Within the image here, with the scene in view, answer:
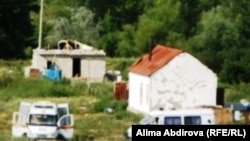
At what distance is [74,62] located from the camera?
3775 cm

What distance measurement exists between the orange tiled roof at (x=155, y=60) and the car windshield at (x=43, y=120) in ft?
22.6

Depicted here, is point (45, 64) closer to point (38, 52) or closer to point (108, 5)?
point (38, 52)

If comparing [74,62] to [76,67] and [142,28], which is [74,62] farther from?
[142,28]

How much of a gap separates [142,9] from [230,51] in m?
22.6

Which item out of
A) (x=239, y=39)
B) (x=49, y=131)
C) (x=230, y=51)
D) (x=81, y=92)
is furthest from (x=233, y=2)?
(x=49, y=131)

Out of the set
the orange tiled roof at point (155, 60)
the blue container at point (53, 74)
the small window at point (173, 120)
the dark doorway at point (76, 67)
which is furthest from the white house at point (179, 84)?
the dark doorway at point (76, 67)

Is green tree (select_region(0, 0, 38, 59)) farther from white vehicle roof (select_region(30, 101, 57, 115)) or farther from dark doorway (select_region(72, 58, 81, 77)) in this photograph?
white vehicle roof (select_region(30, 101, 57, 115))

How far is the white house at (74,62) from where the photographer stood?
37000 millimetres

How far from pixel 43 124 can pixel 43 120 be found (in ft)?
0.50

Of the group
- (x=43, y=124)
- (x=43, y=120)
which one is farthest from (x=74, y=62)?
(x=43, y=124)

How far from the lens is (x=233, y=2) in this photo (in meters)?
51.8

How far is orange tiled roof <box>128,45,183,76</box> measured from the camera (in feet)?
84.3

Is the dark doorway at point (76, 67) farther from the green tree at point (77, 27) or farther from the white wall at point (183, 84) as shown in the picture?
the green tree at point (77, 27)

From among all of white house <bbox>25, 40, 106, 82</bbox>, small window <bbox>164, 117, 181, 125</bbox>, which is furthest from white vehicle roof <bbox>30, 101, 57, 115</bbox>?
white house <bbox>25, 40, 106, 82</bbox>
